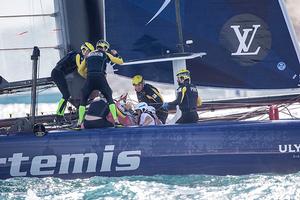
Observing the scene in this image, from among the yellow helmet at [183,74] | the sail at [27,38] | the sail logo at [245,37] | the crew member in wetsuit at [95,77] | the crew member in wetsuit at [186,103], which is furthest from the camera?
the sail at [27,38]

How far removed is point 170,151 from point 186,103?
0.86 meters

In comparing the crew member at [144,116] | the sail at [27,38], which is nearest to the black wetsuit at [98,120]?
the crew member at [144,116]

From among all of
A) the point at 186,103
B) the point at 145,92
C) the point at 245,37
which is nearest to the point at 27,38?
the point at 145,92

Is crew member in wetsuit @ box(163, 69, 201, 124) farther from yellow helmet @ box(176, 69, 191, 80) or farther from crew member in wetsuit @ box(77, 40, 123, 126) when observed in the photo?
crew member in wetsuit @ box(77, 40, 123, 126)

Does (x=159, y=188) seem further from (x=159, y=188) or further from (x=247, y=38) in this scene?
(x=247, y=38)

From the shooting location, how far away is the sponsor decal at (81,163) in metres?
8.10

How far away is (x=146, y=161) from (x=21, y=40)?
2.93 meters

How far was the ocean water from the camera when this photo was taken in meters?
7.00

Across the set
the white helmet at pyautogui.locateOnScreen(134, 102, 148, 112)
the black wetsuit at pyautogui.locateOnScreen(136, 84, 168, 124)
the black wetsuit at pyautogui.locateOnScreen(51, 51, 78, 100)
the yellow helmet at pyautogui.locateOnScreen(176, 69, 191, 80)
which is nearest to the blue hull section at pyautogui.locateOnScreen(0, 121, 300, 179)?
the white helmet at pyautogui.locateOnScreen(134, 102, 148, 112)

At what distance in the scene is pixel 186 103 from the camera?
876 centimetres

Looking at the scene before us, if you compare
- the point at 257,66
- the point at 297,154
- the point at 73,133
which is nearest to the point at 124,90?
the point at 257,66

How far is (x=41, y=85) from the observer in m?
9.97

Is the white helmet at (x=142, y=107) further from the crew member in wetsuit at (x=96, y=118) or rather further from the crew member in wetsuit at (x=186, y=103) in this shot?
the crew member in wetsuit at (x=96, y=118)

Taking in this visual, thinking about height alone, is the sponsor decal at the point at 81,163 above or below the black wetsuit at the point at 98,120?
below
